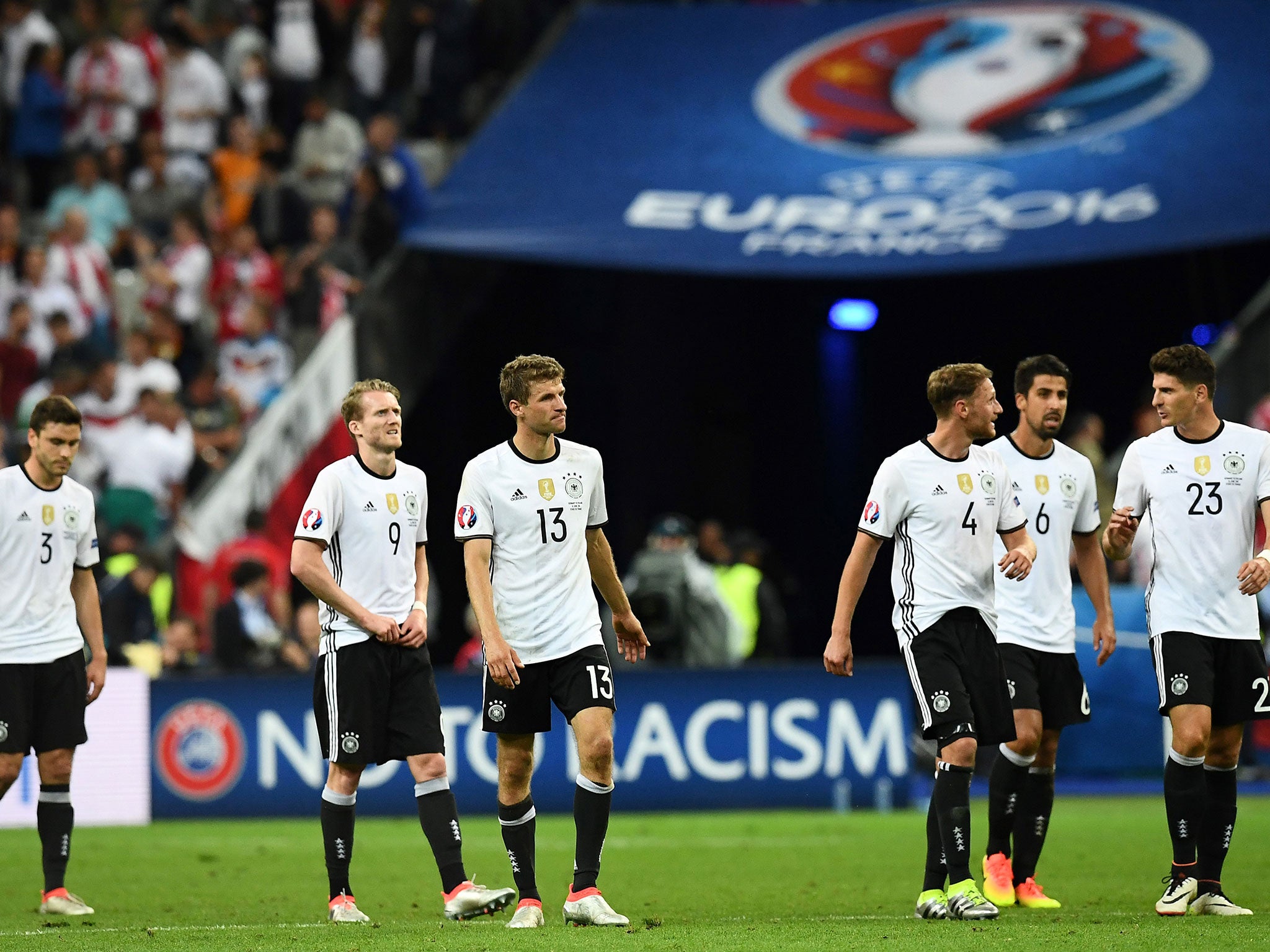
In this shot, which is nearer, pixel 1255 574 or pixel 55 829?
pixel 1255 574

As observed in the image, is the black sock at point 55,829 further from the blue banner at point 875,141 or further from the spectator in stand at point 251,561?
the blue banner at point 875,141

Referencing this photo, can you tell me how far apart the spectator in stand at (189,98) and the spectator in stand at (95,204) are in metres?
0.97

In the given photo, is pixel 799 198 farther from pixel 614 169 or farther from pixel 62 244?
pixel 62 244

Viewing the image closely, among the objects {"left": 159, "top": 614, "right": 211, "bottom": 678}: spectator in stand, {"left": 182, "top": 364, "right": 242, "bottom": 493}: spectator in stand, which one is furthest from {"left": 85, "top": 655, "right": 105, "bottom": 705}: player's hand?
{"left": 182, "top": 364, "right": 242, "bottom": 493}: spectator in stand

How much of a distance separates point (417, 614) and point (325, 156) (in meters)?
13.1

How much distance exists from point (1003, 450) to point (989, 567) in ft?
3.41

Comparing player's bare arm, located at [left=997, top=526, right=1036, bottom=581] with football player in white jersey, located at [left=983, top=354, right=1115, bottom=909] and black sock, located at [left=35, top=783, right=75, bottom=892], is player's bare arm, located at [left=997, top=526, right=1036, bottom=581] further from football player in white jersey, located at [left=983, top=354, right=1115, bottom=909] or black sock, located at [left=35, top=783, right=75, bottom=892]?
black sock, located at [left=35, top=783, right=75, bottom=892]

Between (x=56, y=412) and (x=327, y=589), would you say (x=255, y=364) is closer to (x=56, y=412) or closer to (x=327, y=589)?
(x=56, y=412)

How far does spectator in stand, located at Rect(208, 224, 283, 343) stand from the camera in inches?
772

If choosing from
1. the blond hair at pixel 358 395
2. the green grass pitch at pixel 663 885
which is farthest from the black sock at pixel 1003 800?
the blond hair at pixel 358 395

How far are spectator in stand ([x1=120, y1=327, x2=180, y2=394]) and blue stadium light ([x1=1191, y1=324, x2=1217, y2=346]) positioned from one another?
10.1 meters

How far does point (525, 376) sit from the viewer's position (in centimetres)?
855

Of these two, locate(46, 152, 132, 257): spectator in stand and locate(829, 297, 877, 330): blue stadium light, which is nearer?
locate(46, 152, 132, 257): spectator in stand

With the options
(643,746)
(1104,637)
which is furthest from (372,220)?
(1104,637)
